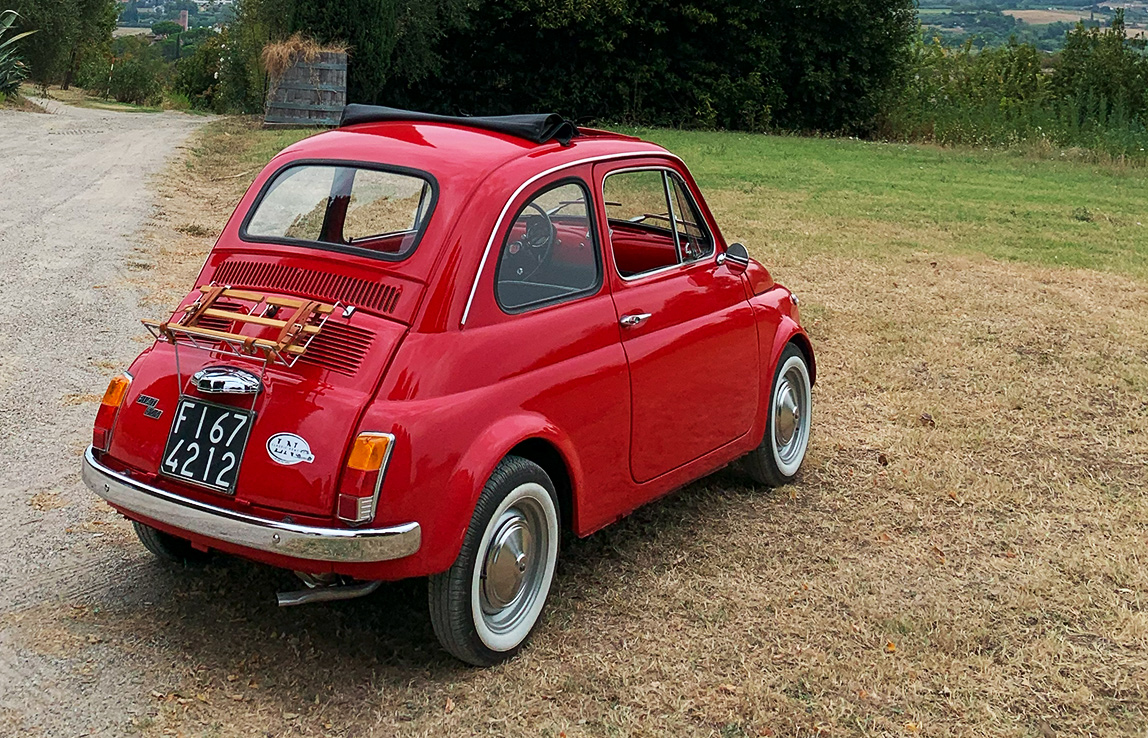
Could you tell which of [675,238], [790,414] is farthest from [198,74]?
[675,238]

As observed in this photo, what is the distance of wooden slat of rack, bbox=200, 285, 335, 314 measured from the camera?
398 centimetres

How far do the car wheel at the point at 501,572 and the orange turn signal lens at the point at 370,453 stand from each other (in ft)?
1.26

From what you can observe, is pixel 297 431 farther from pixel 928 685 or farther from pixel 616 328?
pixel 928 685

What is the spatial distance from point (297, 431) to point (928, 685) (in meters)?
2.26

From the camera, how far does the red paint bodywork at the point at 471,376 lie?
143 inches

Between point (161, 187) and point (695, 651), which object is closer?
point (695, 651)

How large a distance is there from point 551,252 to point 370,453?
50.7 inches

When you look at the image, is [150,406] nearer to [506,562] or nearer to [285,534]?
[285,534]

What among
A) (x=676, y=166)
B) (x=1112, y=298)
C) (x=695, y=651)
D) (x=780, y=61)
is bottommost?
(x=695, y=651)

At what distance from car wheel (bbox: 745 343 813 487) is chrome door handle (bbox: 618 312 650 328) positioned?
4.10 feet

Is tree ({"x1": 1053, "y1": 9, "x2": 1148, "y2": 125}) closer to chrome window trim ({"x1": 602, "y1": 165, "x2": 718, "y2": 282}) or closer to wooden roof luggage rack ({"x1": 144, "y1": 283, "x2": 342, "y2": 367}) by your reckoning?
chrome window trim ({"x1": 602, "y1": 165, "x2": 718, "y2": 282})

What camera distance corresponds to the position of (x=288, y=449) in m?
3.65

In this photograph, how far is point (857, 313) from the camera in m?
9.64

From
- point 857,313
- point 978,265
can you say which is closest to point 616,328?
point 857,313
